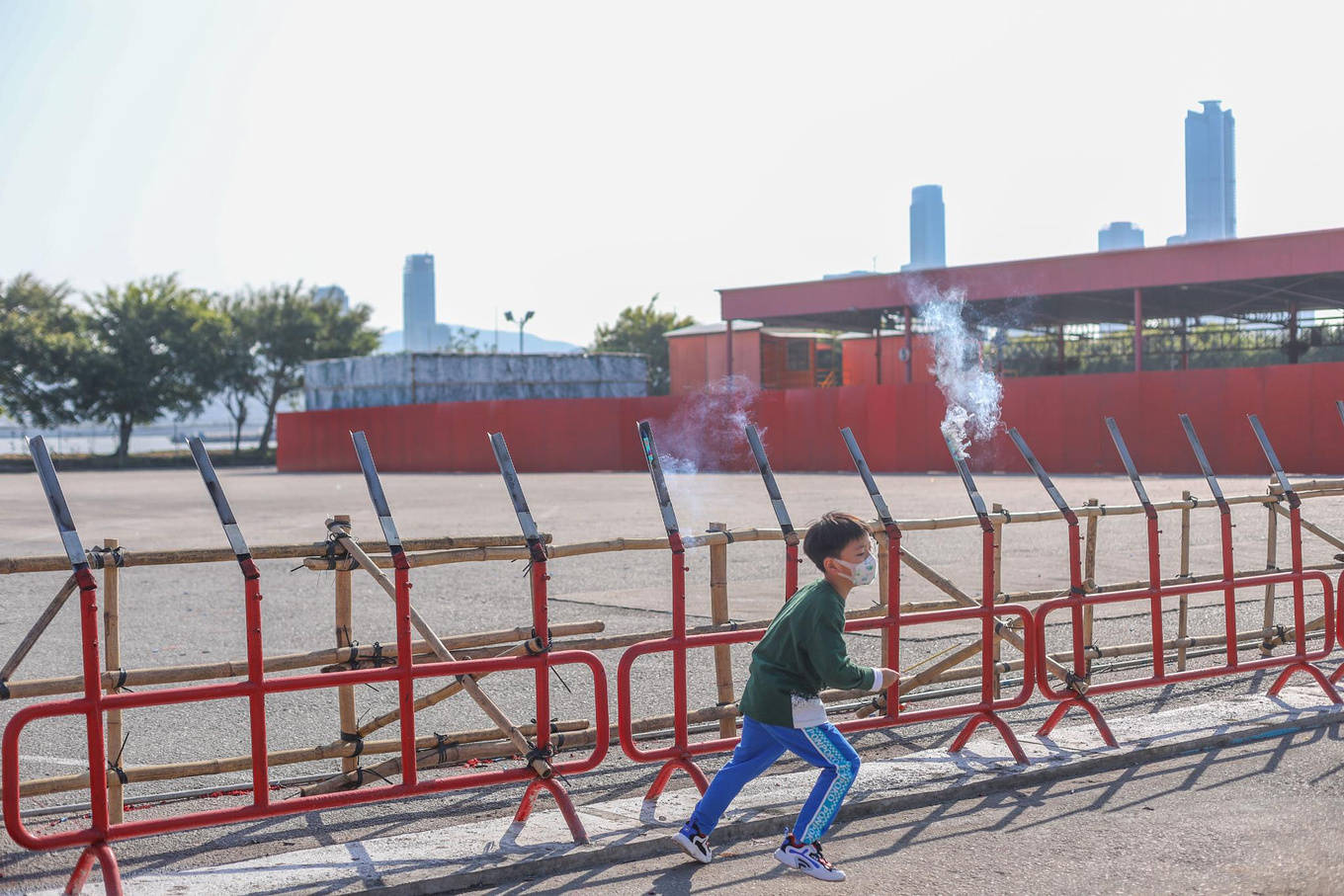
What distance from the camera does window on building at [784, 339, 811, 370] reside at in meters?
49.2

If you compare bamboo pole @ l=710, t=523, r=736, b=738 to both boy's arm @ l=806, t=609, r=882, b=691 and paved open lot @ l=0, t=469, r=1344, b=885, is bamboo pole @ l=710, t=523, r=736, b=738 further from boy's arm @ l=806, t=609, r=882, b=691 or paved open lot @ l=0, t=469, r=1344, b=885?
boy's arm @ l=806, t=609, r=882, b=691

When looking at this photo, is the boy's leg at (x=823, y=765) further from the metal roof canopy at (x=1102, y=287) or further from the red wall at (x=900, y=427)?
the metal roof canopy at (x=1102, y=287)

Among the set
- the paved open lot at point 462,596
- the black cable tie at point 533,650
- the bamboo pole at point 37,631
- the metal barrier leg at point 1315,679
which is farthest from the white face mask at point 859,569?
the metal barrier leg at point 1315,679

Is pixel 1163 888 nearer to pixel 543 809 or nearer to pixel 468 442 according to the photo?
pixel 543 809

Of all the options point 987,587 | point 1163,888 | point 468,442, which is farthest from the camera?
point 468,442

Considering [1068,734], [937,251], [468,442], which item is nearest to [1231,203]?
[937,251]

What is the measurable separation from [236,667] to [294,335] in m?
72.4

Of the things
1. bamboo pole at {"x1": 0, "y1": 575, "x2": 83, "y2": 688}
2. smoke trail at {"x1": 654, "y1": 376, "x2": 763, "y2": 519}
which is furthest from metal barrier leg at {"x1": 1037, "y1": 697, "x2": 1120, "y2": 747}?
smoke trail at {"x1": 654, "y1": 376, "x2": 763, "y2": 519}

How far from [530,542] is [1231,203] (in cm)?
19302

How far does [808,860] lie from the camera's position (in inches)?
190

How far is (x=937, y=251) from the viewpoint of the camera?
17038cm

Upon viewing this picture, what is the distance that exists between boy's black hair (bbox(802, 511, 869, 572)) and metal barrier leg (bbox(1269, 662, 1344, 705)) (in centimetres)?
428

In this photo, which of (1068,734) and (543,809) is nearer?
(543,809)

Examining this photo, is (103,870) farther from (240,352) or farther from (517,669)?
(240,352)
